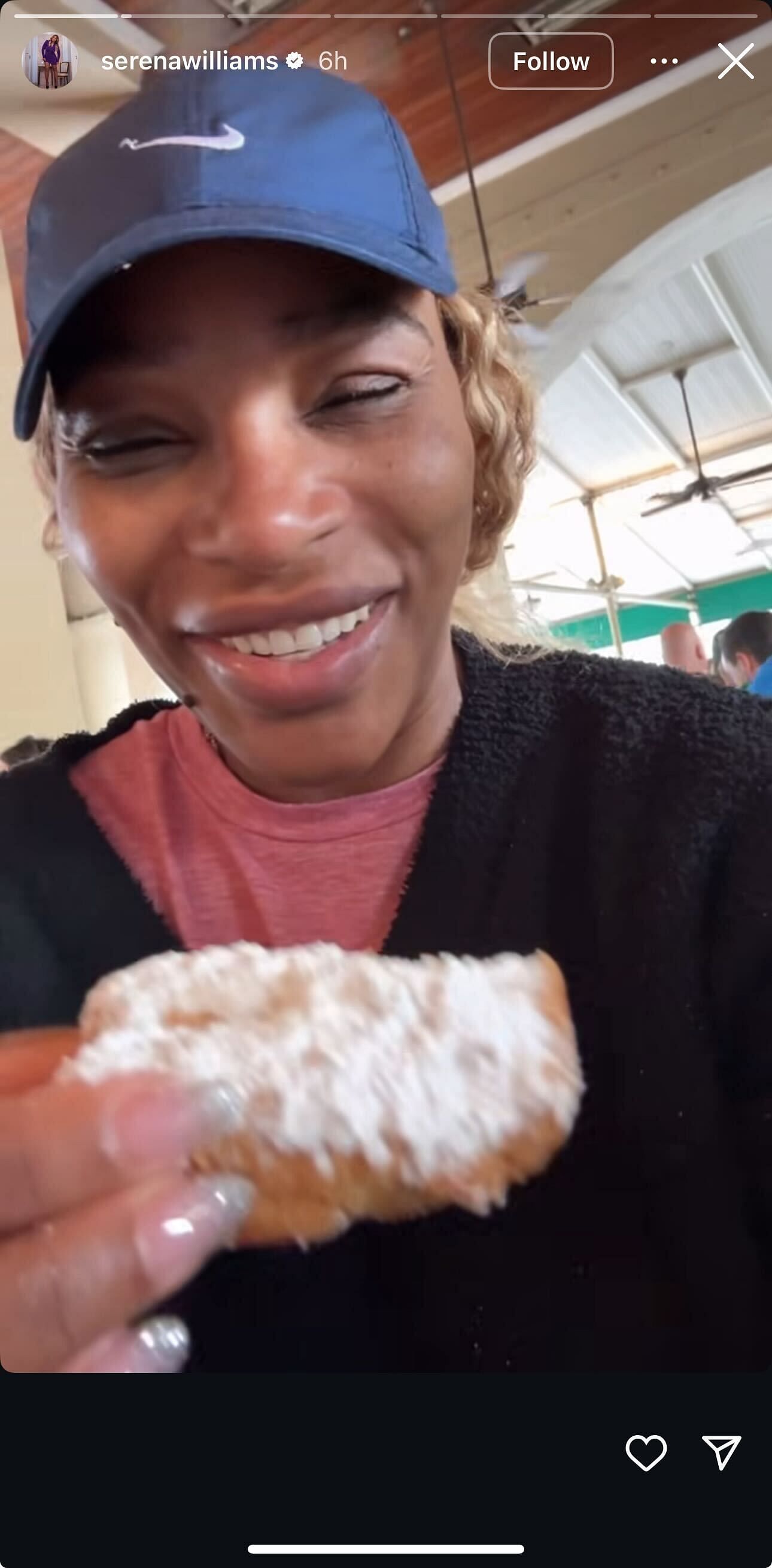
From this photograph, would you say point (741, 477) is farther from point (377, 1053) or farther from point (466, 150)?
point (377, 1053)

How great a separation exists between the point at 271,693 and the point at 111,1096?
0.14m

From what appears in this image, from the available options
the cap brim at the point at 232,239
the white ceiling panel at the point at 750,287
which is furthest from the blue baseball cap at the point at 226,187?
the white ceiling panel at the point at 750,287

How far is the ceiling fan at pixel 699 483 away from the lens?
49 centimetres

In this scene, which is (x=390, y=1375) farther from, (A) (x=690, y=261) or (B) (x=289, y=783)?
(A) (x=690, y=261)

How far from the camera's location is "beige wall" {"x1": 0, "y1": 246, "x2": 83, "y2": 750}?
1.46 feet

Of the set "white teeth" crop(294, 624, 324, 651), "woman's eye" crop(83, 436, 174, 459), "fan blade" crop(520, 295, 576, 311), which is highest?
"fan blade" crop(520, 295, 576, 311)

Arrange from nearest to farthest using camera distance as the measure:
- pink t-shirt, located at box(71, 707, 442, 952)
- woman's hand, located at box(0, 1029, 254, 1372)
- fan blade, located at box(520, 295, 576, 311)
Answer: woman's hand, located at box(0, 1029, 254, 1372) < pink t-shirt, located at box(71, 707, 442, 952) < fan blade, located at box(520, 295, 576, 311)

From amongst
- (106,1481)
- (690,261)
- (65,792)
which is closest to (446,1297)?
(106,1481)

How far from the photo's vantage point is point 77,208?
320 mm

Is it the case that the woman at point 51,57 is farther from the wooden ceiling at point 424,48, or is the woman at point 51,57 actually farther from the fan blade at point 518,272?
the fan blade at point 518,272

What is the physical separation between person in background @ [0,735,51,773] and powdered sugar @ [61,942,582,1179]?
17cm

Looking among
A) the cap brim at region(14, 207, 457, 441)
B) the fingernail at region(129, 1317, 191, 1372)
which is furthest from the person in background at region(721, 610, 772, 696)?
the fingernail at region(129, 1317, 191, 1372)

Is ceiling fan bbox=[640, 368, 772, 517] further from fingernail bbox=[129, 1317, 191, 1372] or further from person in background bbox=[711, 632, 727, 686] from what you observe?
fingernail bbox=[129, 1317, 191, 1372]

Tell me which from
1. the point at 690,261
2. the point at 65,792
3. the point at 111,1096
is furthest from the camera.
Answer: the point at 690,261
